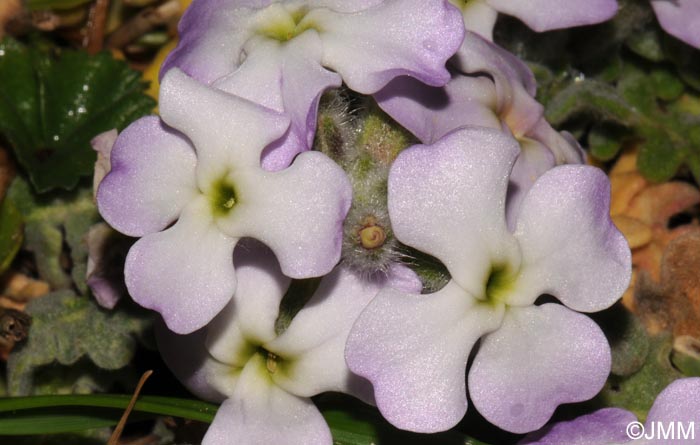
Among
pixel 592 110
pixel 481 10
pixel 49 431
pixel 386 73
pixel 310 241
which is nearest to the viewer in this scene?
pixel 310 241

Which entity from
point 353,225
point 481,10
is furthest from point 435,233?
point 481,10

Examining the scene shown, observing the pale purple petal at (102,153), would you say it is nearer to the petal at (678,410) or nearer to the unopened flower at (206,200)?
the unopened flower at (206,200)

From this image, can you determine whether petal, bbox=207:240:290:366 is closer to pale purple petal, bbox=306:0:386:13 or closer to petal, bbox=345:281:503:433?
petal, bbox=345:281:503:433

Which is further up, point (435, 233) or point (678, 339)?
point (435, 233)

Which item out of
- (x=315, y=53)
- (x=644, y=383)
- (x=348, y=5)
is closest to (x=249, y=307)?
(x=315, y=53)

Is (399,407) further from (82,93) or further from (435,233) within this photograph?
(82,93)

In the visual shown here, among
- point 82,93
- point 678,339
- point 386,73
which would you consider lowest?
point 678,339

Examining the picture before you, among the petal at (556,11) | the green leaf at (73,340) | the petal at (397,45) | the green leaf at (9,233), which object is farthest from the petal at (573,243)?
the green leaf at (9,233)

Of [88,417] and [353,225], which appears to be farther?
[88,417]
